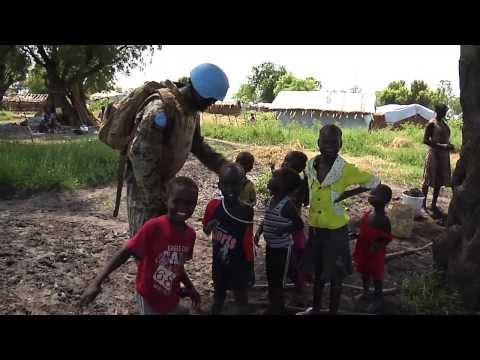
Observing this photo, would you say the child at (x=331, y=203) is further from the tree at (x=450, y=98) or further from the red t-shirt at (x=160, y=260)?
the tree at (x=450, y=98)

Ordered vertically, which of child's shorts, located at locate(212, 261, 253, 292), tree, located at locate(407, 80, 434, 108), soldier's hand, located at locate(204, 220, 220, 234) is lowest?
child's shorts, located at locate(212, 261, 253, 292)

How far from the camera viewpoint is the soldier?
8.21 feet

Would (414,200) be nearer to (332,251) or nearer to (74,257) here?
(332,251)

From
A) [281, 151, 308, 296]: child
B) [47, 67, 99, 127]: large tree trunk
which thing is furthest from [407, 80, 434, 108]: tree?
[281, 151, 308, 296]: child

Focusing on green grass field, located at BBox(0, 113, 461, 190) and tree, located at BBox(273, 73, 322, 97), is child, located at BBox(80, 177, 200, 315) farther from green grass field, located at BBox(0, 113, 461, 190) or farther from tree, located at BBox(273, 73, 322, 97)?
tree, located at BBox(273, 73, 322, 97)

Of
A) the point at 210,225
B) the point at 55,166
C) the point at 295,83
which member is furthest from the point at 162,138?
the point at 295,83

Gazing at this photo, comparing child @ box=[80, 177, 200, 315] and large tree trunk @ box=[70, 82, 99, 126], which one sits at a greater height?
large tree trunk @ box=[70, 82, 99, 126]

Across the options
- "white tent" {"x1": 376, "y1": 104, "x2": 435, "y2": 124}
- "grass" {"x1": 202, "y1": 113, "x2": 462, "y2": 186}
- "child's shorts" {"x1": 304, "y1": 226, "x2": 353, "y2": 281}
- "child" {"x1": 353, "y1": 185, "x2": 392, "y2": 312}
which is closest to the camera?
"child's shorts" {"x1": 304, "y1": 226, "x2": 353, "y2": 281}

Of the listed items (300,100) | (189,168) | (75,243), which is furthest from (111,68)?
(75,243)

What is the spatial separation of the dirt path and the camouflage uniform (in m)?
1.30

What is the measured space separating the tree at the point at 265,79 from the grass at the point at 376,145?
42.6 metres

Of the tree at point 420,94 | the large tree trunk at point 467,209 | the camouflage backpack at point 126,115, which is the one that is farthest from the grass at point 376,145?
the tree at point 420,94

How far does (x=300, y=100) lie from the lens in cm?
2909

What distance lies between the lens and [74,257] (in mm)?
4582
